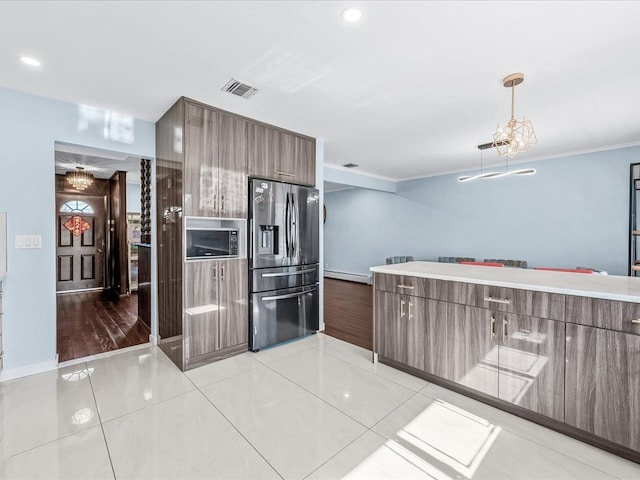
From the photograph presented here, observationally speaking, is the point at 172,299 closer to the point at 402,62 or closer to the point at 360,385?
the point at 360,385

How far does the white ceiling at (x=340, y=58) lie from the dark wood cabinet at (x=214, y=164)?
18cm

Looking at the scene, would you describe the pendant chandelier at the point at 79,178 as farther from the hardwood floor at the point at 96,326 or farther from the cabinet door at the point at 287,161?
the cabinet door at the point at 287,161

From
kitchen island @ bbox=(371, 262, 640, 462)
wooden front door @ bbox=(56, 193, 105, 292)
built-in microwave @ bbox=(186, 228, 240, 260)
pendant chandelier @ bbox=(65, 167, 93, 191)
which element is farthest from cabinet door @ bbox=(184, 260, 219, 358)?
wooden front door @ bbox=(56, 193, 105, 292)

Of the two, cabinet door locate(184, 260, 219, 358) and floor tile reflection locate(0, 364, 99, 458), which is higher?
cabinet door locate(184, 260, 219, 358)

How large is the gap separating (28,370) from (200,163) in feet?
8.04

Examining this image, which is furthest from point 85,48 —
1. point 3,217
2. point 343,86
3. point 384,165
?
point 384,165

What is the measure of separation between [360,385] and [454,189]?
203 inches

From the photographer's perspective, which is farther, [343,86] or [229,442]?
[343,86]

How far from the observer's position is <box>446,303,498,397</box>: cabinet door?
219cm

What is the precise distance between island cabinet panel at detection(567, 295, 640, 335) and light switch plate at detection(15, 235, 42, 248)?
433 centimetres

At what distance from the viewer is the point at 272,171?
136 inches

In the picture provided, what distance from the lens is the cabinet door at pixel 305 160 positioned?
377cm

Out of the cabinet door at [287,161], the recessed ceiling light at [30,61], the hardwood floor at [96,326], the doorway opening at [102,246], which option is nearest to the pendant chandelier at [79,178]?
the doorway opening at [102,246]

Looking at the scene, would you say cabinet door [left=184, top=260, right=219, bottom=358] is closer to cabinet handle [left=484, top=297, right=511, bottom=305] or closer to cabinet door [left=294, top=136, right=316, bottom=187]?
cabinet door [left=294, top=136, right=316, bottom=187]
